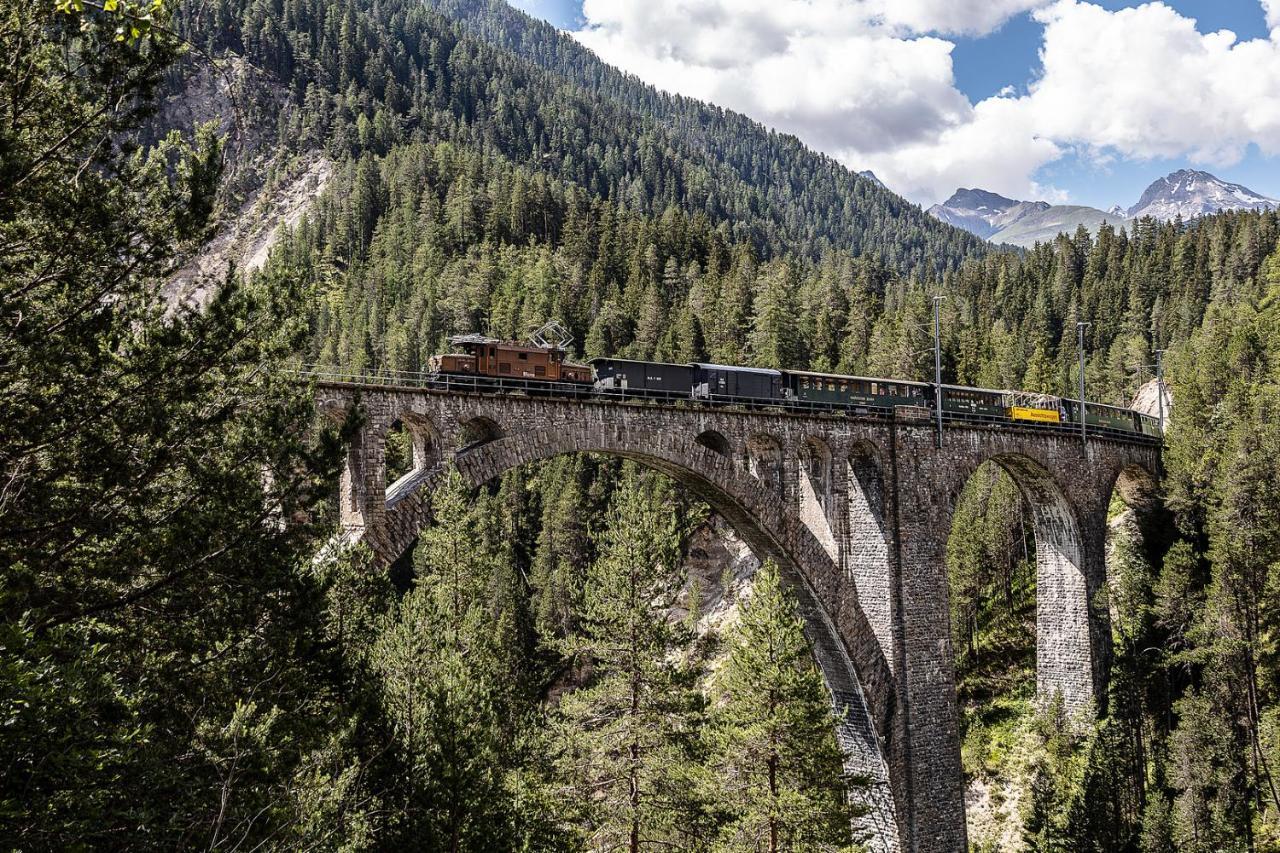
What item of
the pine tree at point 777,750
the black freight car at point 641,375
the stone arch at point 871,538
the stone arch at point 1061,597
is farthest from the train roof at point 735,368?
the stone arch at point 1061,597

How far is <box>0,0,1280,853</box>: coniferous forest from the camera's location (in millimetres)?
7805

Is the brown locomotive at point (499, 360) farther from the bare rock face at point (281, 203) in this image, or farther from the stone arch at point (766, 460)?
the bare rock face at point (281, 203)

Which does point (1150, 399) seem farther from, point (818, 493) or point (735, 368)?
point (735, 368)

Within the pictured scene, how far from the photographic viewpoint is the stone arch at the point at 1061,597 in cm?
3753

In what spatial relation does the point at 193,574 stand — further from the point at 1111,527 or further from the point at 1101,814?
the point at 1111,527

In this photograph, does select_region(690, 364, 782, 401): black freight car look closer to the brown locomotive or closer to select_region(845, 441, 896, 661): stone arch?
select_region(845, 441, 896, 661): stone arch

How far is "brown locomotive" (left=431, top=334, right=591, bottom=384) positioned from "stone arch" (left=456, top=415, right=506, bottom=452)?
59.1 inches

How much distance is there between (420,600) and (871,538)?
52.7 feet

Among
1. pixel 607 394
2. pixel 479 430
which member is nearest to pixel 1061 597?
pixel 607 394

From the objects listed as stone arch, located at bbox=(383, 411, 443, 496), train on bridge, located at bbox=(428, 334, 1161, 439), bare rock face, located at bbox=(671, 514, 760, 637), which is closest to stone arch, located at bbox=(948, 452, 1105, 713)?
train on bridge, located at bbox=(428, 334, 1161, 439)

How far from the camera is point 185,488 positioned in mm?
9219

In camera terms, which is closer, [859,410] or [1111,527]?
[859,410]

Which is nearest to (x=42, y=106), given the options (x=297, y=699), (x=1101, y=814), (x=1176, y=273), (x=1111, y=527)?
(x=297, y=699)

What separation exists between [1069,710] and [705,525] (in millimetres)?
31569
